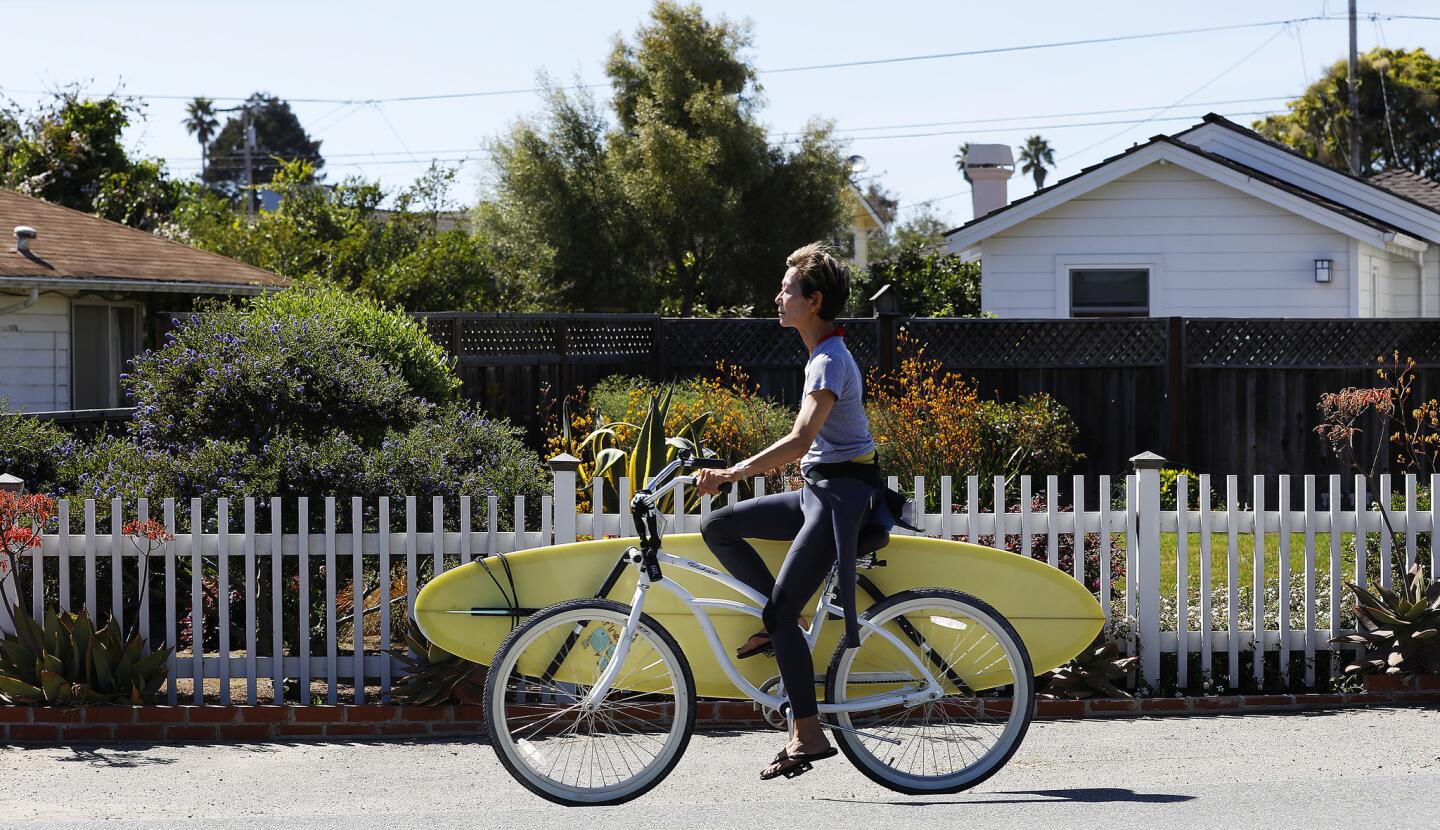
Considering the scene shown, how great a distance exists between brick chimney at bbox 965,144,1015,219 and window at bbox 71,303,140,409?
517 inches

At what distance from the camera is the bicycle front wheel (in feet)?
18.1

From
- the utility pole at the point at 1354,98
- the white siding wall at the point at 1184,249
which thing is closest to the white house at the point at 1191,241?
the white siding wall at the point at 1184,249

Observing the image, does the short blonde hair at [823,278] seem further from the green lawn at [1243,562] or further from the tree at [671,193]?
the tree at [671,193]

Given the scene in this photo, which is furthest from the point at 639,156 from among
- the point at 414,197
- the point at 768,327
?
the point at 768,327

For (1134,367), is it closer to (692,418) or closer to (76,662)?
(692,418)

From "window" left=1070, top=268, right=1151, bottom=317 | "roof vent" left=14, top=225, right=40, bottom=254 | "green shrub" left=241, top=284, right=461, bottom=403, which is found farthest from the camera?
"window" left=1070, top=268, right=1151, bottom=317

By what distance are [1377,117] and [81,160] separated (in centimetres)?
3798

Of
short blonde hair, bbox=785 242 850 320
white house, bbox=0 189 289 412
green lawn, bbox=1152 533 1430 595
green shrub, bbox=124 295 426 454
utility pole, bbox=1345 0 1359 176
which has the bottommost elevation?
green lawn, bbox=1152 533 1430 595

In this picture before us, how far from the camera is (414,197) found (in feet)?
103

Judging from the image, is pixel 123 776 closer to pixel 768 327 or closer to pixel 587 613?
pixel 587 613

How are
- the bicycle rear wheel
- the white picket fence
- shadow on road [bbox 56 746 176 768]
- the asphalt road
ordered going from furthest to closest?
1. the white picket fence
2. shadow on road [bbox 56 746 176 768]
3. the bicycle rear wheel
4. the asphalt road

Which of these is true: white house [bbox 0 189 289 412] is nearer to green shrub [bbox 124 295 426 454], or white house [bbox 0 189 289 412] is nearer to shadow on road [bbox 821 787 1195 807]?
green shrub [bbox 124 295 426 454]

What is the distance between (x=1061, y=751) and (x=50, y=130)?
25.1 metres

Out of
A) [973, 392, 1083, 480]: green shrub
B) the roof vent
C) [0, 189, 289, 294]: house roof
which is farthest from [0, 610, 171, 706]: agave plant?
the roof vent
